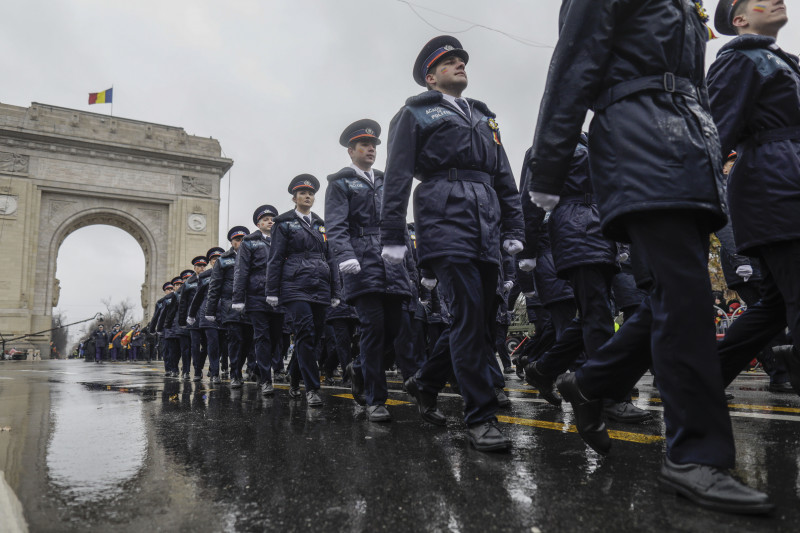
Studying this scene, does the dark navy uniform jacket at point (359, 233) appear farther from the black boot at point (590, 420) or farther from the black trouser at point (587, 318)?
the black boot at point (590, 420)

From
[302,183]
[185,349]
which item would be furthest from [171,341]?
[302,183]

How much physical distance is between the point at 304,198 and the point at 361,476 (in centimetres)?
436

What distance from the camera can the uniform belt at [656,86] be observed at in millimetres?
2033

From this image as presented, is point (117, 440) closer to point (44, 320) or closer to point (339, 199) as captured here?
point (339, 199)

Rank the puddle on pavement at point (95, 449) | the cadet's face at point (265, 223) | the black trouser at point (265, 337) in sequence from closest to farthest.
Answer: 1. the puddle on pavement at point (95, 449)
2. the black trouser at point (265, 337)
3. the cadet's face at point (265, 223)

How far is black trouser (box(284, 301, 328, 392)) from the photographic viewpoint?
17.3 feet

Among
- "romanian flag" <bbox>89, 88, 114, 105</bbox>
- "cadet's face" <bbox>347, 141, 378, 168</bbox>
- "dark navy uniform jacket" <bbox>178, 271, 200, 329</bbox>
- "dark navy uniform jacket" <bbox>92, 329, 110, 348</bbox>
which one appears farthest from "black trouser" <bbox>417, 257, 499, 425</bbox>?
"romanian flag" <bbox>89, 88, 114, 105</bbox>

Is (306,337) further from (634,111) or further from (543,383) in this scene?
(634,111)

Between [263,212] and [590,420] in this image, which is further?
[263,212]

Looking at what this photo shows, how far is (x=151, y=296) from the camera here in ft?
115

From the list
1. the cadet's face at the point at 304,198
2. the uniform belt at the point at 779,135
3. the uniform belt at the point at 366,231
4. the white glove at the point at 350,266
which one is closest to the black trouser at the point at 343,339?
the cadet's face at the point at 304,198

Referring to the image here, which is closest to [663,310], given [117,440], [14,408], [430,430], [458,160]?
[458,160]

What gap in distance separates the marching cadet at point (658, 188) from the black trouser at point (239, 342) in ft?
22.5

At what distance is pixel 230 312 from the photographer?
8375 millimetres
